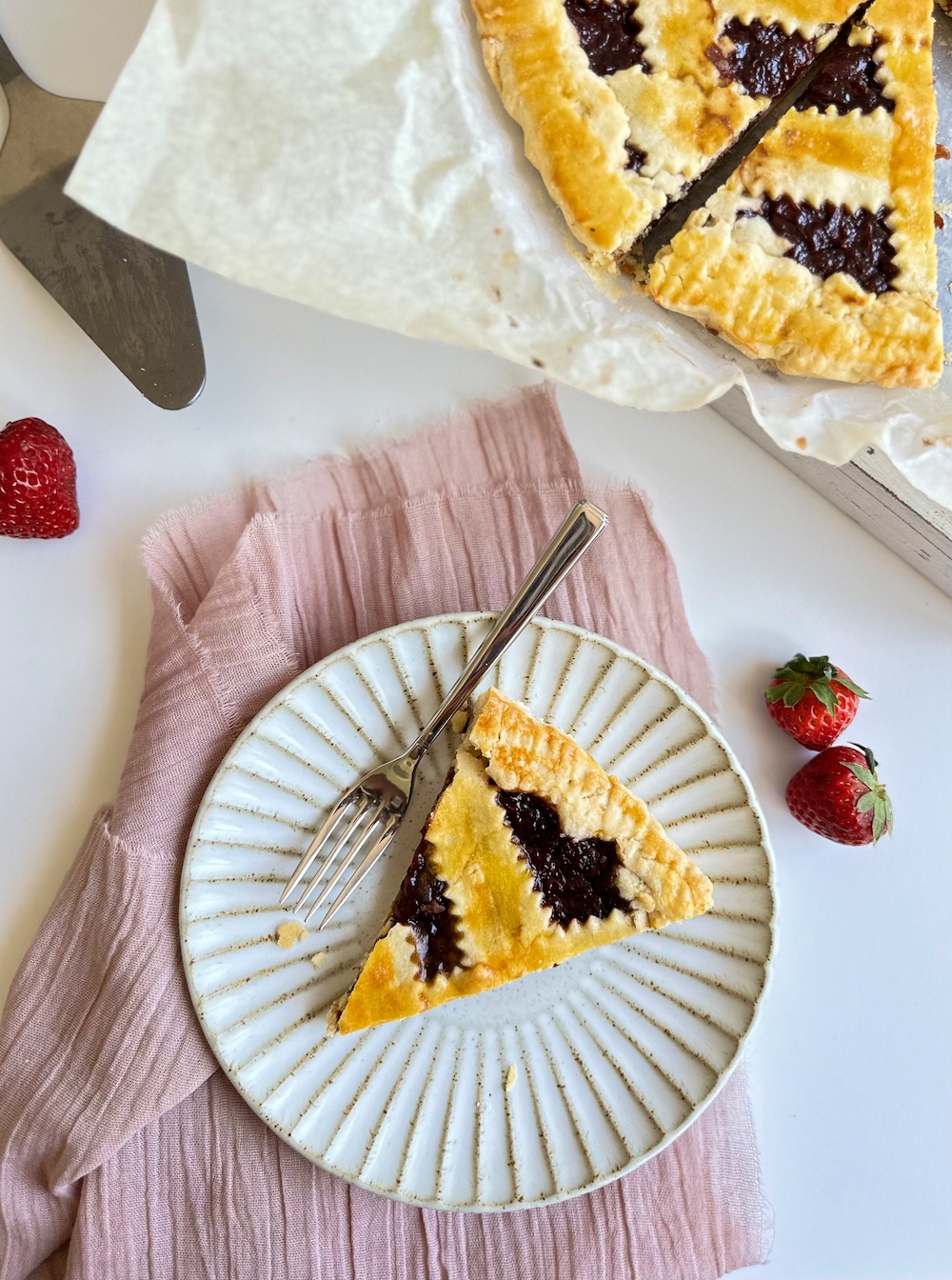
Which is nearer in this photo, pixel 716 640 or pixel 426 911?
pixel 426 911

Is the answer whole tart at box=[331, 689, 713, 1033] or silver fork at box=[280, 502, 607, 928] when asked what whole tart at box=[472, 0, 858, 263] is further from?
whole tart at box=[331, 689, 713, 1033]

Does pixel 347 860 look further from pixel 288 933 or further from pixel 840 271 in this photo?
pixel 840 271

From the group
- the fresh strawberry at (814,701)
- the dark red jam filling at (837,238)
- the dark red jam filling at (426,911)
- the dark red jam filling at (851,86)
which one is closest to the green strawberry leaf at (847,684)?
the fresh strawberry at (814,701)

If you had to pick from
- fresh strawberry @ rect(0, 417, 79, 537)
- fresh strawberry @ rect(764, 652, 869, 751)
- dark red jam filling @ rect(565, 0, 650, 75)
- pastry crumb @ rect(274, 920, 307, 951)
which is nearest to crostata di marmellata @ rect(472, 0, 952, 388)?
dark red jam filling @ rect(565, 0, 650, 75)

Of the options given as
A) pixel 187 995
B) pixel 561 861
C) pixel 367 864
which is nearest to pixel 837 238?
pixel 561 861

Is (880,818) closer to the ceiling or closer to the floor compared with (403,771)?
closer to the floor

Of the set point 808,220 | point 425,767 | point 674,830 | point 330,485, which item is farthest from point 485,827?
point 808,220

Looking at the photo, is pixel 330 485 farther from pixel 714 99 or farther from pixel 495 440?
pixel 714 99
